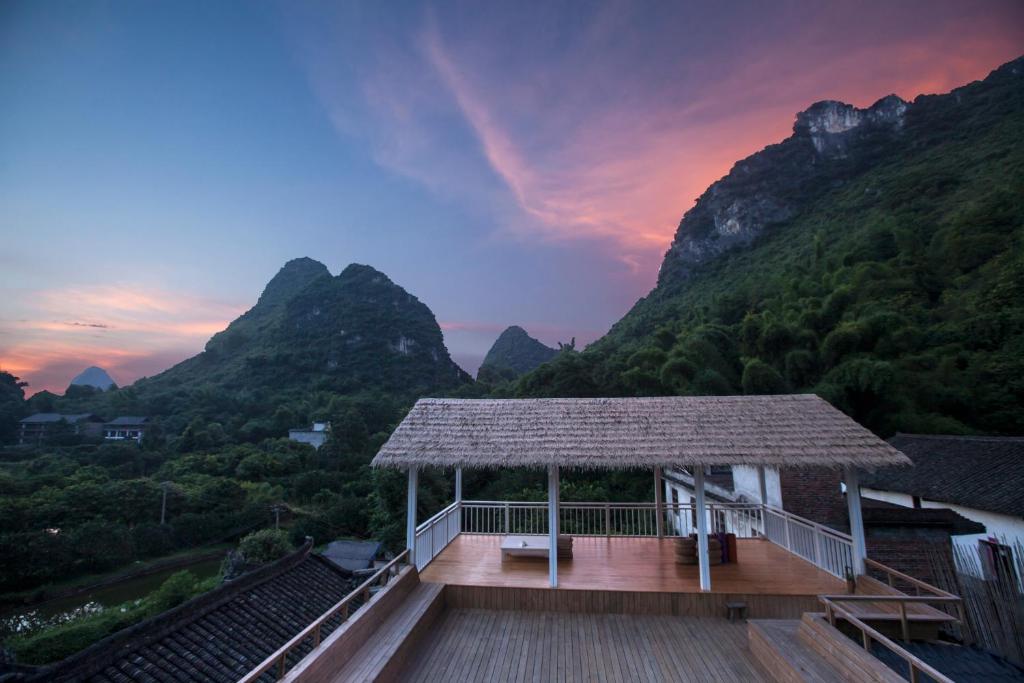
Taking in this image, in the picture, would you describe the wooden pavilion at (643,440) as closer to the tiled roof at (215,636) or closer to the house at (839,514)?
the house at (839,514)

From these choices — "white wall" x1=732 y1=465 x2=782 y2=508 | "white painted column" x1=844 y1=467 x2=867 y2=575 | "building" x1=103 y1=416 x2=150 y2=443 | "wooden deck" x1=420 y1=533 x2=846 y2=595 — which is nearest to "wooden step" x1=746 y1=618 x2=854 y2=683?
"wooden deck" x1=420 y1=533 x2=846 y2=595

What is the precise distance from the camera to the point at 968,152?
41.2m

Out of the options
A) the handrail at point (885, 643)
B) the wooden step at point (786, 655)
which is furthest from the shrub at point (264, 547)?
the handrail at point (885, 643)

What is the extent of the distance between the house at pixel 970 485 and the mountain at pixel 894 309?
434cm

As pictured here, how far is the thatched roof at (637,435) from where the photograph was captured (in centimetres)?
664

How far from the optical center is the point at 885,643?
3.93 m

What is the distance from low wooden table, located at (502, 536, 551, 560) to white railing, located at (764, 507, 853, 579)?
428 cm

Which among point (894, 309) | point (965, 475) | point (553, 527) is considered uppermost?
point (894, 309)

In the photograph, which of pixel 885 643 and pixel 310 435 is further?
pixel 310 435

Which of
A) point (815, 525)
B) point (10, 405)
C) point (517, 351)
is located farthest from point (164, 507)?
A: point (517, 351)

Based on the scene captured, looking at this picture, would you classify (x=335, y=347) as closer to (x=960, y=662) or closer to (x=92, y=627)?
(x=92, y=627)

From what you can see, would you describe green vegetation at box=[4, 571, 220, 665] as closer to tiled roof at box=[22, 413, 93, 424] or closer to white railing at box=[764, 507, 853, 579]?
white railing at box=[764, 507, 853, 579]

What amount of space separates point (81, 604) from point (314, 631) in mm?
28270

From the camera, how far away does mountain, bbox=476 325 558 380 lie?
92.5 meters
